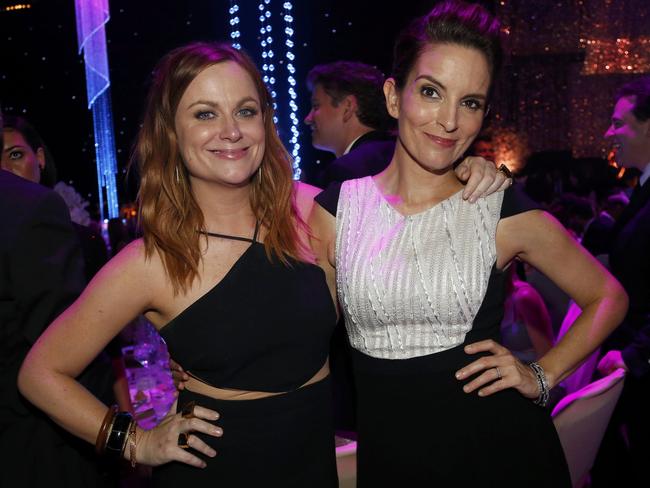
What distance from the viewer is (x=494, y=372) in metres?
1.55

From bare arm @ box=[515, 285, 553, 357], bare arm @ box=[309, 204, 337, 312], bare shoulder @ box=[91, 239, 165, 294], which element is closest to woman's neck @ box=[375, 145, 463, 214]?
bare arm @ box=[309, 204, 337, 312]

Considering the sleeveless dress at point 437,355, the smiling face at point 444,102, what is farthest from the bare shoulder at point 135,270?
the smiling face at point 444,102

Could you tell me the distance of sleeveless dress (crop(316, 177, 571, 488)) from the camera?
1.57m

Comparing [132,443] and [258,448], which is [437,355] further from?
[132,443]

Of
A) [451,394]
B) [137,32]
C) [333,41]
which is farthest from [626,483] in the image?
[137,32]

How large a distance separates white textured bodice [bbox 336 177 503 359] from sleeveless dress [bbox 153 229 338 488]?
0.45 ft

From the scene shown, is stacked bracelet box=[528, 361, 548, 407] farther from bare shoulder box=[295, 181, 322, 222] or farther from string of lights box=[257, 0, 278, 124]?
string of lights box=[257, 0, 278, 124]

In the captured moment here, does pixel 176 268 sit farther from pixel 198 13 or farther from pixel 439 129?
pixel 198 13

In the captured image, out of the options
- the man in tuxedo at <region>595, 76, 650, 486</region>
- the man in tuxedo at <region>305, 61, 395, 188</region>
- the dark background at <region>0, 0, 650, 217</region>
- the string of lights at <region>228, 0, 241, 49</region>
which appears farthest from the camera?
the dark background at <region>0, 0, 650, 217</region>

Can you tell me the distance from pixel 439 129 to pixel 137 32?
334 inches

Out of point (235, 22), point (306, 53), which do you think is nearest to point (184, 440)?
point (235, 22)

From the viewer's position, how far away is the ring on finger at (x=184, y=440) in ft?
4.90

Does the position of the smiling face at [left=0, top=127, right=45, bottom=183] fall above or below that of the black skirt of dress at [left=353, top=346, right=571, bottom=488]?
above

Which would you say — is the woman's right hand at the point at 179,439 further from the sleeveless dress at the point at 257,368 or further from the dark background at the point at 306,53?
the dark background at the point at 306,53
